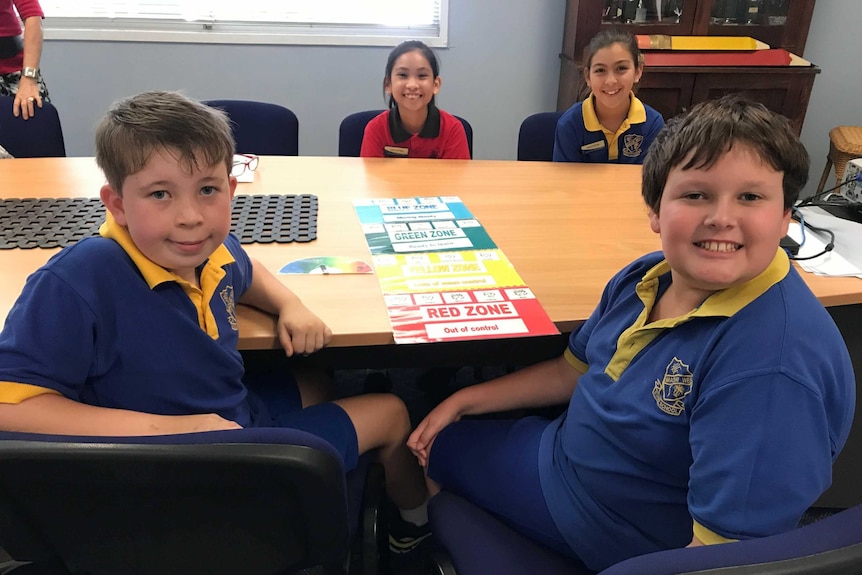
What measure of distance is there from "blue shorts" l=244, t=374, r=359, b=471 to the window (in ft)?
7.98

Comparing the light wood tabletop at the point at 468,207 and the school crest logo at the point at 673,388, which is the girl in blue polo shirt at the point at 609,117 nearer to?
the light wood tabletop at the point at 468,207

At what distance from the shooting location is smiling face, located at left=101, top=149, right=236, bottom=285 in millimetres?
884

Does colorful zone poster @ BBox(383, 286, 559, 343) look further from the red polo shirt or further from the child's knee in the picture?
the red polo shirt

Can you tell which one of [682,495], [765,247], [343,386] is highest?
A: [765,247]

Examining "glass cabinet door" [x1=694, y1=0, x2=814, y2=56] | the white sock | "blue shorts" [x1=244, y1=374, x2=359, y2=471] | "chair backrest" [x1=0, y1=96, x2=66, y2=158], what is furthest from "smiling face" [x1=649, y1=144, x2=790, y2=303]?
"glass cabinet door" [x1=694, y1=0, x2=814, y2=56]

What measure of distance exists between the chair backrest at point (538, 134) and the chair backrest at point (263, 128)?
2.77 ft

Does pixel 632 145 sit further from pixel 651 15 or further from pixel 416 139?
pixel 651 15

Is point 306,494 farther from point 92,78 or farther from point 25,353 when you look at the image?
point 92,78

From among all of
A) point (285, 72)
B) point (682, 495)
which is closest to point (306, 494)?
point (682, 495)

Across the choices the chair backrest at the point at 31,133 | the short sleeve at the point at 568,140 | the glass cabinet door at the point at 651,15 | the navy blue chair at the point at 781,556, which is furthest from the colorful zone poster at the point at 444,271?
the glass cabinet door at the point at 651,15

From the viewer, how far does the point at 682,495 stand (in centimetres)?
85

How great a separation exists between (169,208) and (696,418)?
0.76 m

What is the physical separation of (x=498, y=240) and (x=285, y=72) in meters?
2.26

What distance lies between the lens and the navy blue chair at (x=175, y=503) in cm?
58
